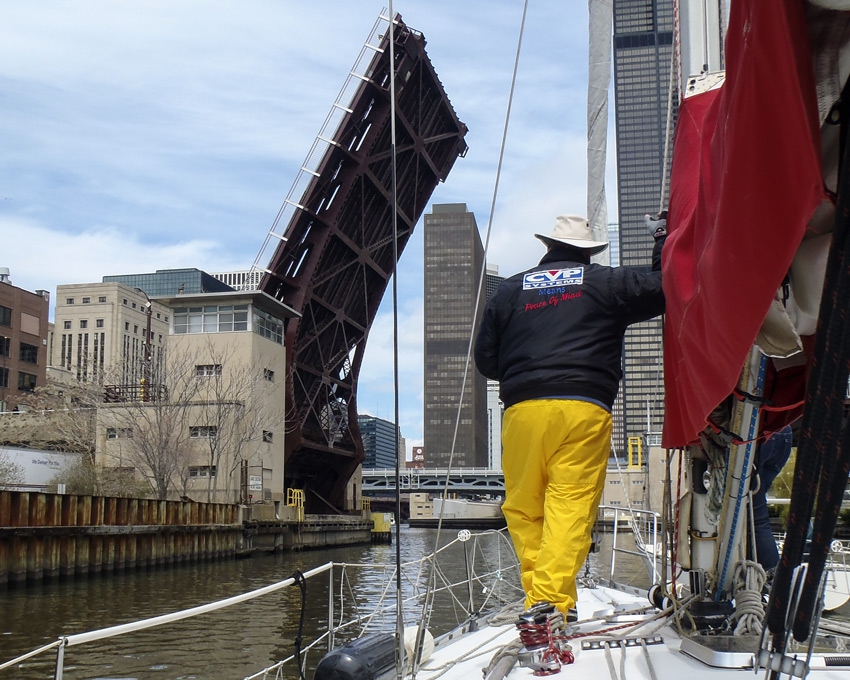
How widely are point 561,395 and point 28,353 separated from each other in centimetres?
4722

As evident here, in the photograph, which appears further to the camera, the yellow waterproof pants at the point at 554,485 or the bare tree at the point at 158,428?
the bare tree at the point at 158,428

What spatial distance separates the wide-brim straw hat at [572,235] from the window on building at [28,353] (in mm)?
46141

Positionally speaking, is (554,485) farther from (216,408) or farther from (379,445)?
(379,445)

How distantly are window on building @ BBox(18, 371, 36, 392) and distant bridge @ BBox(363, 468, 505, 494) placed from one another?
21.4m

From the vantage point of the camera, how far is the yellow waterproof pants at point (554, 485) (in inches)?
88.6

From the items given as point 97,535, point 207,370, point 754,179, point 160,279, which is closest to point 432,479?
point 207,370

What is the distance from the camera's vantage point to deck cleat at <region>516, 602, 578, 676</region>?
2037mm

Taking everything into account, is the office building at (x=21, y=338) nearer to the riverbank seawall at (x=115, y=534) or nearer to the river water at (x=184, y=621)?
the riverbank seawall at (x=115, y=534)

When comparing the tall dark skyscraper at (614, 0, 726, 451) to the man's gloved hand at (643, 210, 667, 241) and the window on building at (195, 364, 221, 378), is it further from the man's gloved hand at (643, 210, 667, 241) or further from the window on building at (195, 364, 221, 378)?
the window on building at (195, 364, 221, 378)

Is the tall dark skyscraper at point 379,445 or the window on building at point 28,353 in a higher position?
the window on building at point 28,353

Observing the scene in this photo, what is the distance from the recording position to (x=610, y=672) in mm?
1892

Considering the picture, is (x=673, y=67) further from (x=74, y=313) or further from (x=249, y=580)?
(x=74, y=313)

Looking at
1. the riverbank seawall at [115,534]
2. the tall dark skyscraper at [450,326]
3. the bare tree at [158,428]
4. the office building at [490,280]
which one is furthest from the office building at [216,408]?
the office building at [490,280]

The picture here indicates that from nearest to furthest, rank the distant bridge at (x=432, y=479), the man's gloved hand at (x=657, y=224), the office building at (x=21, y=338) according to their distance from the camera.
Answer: the man's gloved hand at (x=657, y=224) < the office building at (x=21, y=338) < the distant bridge at (x=432, y=479)
